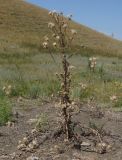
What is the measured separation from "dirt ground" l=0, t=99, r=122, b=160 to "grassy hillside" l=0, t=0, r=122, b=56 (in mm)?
34344

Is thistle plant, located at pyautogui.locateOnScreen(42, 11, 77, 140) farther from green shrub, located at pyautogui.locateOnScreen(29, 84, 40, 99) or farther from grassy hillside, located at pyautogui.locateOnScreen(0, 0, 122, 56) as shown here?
grassy hillside, located at pyautogui.locateOnScreen(0, 0, 122, 56)

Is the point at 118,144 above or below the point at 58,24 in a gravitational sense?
below

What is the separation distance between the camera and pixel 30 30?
56969 mm

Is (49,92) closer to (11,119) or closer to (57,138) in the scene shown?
(11,119)

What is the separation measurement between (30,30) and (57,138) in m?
48.9

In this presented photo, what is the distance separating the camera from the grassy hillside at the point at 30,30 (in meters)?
49.8

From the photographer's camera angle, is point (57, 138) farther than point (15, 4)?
No

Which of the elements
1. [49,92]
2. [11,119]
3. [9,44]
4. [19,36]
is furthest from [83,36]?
[11,119]

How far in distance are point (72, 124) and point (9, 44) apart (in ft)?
113

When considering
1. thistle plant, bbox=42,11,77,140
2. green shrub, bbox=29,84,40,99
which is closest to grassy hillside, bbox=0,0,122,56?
green shrub, bbox=29,84,40,99

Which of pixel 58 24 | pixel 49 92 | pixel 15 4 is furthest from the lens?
pixel 15 4

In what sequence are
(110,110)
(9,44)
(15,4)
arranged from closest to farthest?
1. (110,110)
2. (9,44)
3. (15,4)

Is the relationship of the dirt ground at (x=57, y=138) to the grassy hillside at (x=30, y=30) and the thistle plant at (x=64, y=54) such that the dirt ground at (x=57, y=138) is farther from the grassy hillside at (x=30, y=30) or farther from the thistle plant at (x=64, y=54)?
the grassy hillside at (x=30, y=30)

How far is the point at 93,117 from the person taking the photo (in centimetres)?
989
